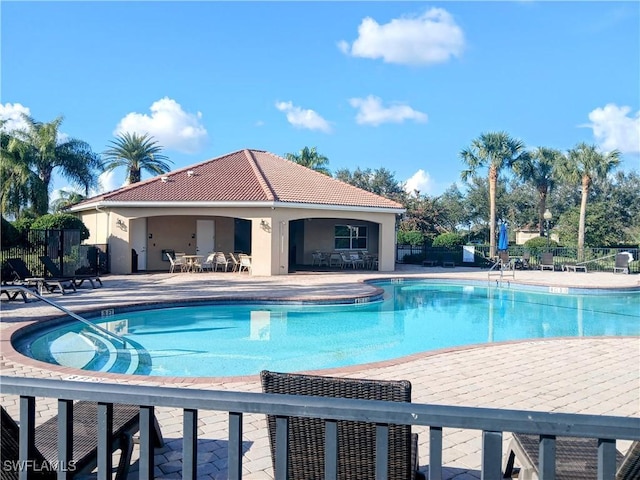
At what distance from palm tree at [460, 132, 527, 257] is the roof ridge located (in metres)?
15.3

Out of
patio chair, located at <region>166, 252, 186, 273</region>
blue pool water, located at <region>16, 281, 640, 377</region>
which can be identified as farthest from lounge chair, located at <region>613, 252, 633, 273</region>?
patio chair, located at <region>166, 252, 186, 273</region>

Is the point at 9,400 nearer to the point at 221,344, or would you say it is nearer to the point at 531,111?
the point at 221,344

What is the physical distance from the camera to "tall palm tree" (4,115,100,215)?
84.0ft

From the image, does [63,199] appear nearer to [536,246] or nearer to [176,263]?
[176,263]

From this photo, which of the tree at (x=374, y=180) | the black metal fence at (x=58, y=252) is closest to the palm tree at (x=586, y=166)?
the tree at (x=374, y=180)

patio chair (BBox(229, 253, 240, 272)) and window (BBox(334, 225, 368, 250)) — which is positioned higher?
window (BBox(334, 225, 368, 250))

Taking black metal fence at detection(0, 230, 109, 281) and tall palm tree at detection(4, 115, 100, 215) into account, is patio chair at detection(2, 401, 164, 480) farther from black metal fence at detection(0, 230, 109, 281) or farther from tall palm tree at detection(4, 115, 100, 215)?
tall palm tree at detection(4, 115, 100, 215)

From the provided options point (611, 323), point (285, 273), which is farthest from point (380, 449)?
point (285, 273)

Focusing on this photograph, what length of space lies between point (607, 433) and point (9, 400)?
5.37m

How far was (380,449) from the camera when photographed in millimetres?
1631

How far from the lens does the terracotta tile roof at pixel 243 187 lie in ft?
66.9

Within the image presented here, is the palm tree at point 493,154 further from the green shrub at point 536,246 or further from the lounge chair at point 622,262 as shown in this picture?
the lounge chair at point 622,262

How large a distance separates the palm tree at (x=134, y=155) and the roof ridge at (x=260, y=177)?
8.11 m

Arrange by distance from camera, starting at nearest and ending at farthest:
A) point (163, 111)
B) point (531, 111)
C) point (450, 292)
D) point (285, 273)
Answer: point (450, 292), point (285, 273), point (531, 111), point (163, 111)
